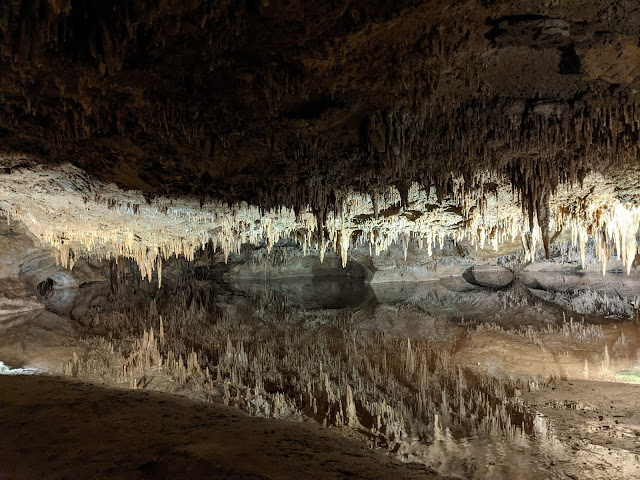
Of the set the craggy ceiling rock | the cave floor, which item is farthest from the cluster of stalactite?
the cave floor

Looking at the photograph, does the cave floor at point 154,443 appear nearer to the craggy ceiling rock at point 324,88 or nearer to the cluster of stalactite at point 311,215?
the craggy ceiling rock at point 324,88

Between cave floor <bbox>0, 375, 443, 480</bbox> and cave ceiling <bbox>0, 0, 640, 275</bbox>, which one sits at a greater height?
cave ceiling <bbox>0, 0, 640, 275</bbox>

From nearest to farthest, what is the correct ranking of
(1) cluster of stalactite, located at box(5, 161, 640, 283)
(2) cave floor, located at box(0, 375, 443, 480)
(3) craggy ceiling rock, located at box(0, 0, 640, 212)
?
(2) cave floor, located at box(0, 375, 443, 480) < (3) craggy ceiling rock, located at box(0, 0, 640, 212) < (1) cluster of stalactite, located at box(5, 161, 640, 283)

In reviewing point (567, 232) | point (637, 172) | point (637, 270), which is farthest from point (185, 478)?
point (637, 270)

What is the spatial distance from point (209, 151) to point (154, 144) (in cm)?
76

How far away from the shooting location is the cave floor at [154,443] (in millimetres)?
2734

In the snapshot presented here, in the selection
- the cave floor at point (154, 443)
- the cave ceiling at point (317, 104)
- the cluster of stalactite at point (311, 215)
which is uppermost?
the cave ceiling at point (317, 104)

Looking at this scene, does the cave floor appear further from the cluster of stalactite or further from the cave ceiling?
the cluster of stalactite

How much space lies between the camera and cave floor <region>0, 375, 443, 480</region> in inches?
108

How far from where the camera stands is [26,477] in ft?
8.25

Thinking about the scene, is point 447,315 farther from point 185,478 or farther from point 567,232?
point 185,478

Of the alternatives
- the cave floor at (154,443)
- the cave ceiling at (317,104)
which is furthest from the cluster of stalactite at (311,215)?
the cave floor at (154,443)

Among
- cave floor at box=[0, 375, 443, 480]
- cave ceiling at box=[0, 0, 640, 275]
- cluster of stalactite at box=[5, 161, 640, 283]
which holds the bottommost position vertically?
cave floor at box=[0, 375, 443, 480]

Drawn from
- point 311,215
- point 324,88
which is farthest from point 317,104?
point 311,215
